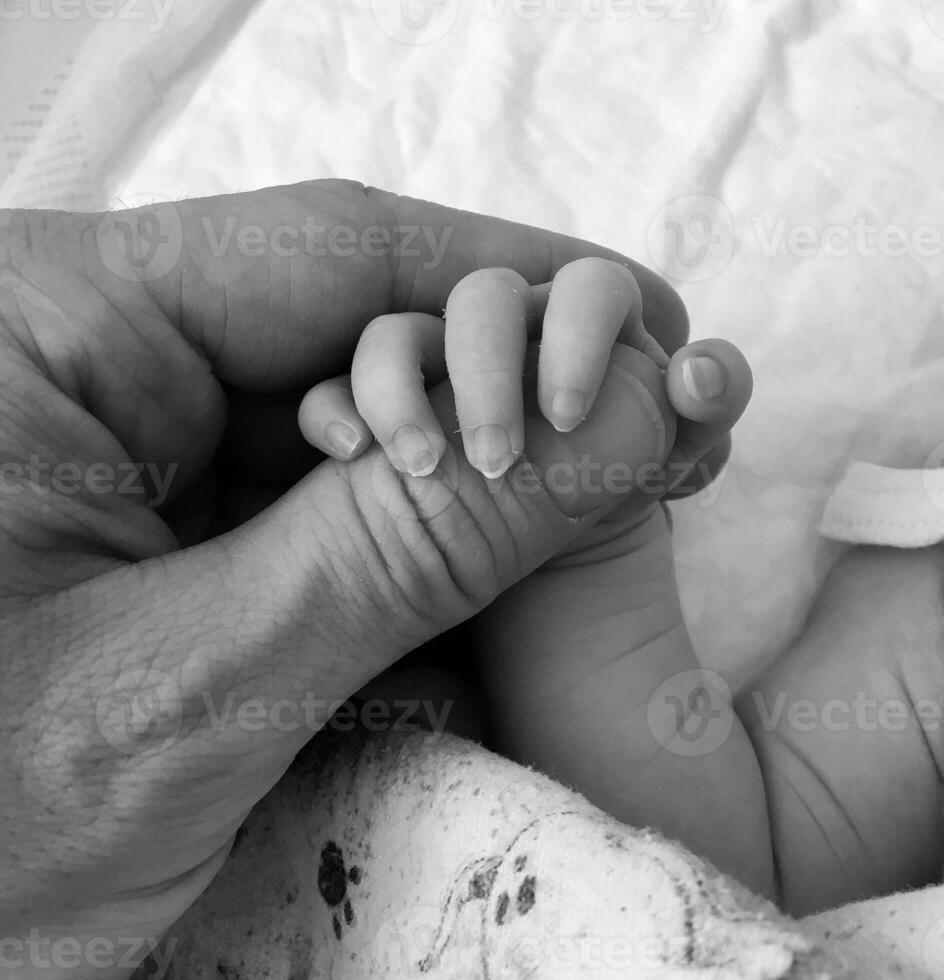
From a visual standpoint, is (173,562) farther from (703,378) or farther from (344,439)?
(703,378)

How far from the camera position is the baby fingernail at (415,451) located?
57 cm

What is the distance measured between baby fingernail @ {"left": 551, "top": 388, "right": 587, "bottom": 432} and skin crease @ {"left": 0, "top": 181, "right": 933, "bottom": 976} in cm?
2

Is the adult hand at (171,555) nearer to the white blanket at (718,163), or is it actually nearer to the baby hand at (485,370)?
the baby hand at (485,370)

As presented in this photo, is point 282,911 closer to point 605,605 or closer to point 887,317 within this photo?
point 605,605

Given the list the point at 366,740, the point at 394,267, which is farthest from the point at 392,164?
the point at 366,740

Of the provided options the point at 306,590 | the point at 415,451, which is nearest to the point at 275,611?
the point at 306,590

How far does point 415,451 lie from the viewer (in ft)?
1.87

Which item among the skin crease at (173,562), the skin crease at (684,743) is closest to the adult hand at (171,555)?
the skin crease at (173,562)

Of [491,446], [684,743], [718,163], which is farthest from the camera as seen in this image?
[718,163]

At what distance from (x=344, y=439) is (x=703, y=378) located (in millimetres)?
215

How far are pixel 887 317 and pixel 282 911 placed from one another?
0.73m

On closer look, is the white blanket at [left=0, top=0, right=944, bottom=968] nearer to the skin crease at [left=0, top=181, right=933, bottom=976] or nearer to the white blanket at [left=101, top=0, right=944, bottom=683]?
the white blanket at [left=101, top=0, right=944, bottom=683]

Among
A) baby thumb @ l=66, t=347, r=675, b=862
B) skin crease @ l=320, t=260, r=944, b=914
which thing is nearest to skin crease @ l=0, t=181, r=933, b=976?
baby thumb @ l=66, t=347, r=675, b=862

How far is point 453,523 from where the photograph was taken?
59cm
